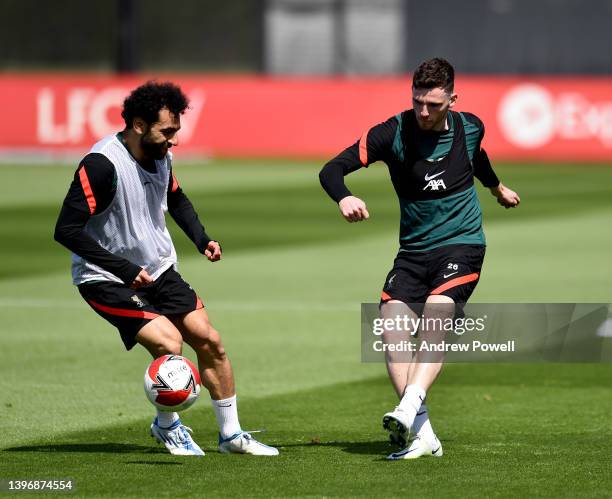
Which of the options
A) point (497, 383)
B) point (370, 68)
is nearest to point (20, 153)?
point (370, 68)

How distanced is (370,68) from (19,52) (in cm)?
1338

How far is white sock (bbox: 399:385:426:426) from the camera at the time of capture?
781 centimetres

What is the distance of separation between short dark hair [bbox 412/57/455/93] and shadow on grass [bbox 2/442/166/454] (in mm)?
2595

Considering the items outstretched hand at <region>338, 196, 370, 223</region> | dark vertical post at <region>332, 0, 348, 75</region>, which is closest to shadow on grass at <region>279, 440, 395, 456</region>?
outstretched hand at <region>338, 196, 370, 223</region>

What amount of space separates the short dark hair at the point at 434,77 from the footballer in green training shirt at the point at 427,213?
2 centimetres

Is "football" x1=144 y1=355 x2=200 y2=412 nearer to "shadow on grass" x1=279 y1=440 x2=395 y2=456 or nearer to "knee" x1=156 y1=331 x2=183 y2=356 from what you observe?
"knee" x1=156 y1=331 x2=183 y2=356

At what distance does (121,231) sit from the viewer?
326 inches

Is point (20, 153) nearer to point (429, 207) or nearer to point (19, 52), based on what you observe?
Result: point (19, 52)

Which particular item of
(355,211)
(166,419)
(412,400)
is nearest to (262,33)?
(166,419)

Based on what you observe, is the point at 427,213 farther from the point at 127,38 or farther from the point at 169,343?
the point at 127,38

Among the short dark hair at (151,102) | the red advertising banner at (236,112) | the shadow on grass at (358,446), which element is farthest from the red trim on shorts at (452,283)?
the red advertising banner at (236,112)

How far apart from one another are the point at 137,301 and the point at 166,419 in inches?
28.4

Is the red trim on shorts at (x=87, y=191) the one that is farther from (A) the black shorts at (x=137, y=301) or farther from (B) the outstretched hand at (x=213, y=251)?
(B) the outstretched hand at (x=213, y=251)

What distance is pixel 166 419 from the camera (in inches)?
329
